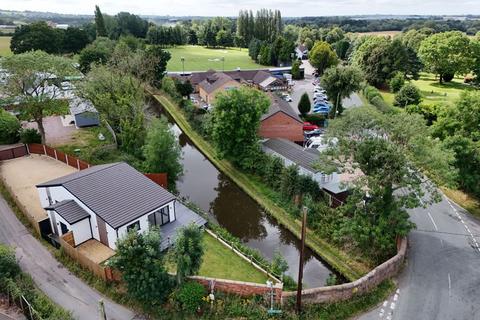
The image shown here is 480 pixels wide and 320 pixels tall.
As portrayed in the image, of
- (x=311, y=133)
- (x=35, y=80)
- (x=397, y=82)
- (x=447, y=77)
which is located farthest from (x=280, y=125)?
(x=447, y=77)

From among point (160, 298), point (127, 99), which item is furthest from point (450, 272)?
point (127, 99)

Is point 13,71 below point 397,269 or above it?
above

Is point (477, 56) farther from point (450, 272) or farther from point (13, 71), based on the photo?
point (13, 71)

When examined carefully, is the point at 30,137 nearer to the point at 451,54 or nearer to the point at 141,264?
the point at 141,264

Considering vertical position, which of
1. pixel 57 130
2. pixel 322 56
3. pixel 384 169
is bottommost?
pixel 57 130

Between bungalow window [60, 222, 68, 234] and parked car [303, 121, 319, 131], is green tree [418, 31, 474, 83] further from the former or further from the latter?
bungalow window [60, 222, 68, 234]

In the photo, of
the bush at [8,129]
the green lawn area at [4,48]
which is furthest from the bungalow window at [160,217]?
the green lawn area at [4,48]

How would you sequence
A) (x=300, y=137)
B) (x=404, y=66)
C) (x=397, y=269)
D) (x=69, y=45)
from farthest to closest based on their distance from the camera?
(x=69, y=45), (x=404, y=66), (x=300, y=137), (x=397, y=269)

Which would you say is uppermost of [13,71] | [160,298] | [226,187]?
[13,71]

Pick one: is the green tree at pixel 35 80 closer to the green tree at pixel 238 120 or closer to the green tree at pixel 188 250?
the green tree at pixel 238 120
